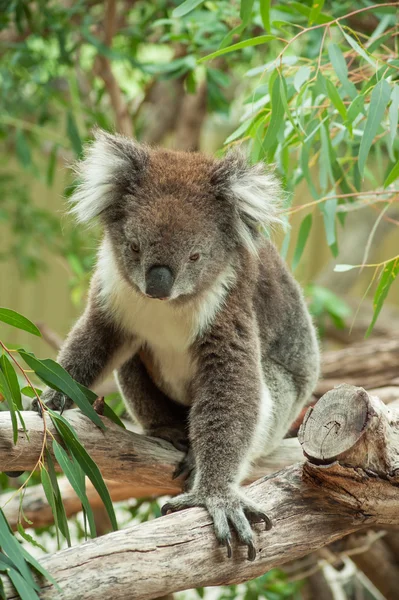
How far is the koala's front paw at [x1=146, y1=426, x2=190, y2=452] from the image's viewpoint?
9.27 feet

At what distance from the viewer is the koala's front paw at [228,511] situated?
1.97 metres

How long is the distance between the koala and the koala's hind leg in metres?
0.08

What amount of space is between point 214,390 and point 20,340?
6843 mm

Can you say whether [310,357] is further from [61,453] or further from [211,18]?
[211,18]

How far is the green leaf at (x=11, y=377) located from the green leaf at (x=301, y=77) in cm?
138

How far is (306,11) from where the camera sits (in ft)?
9.02

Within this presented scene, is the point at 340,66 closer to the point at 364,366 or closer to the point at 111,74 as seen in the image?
the point at 364,366

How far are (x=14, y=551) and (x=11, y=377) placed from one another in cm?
57

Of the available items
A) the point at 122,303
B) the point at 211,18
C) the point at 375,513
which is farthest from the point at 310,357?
the point at 211,18

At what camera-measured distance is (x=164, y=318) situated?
8.59 feet

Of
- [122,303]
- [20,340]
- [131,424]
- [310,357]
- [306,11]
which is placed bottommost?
[20,340]

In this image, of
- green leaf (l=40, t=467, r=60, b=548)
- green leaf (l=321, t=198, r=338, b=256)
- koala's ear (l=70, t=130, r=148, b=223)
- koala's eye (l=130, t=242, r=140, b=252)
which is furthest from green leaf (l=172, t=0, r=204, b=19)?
green leaf (l=40, t=467, r=60, b=548)

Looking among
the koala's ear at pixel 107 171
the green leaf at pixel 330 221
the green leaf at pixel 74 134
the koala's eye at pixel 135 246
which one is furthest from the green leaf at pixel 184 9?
the green leaf at pixel 74 134

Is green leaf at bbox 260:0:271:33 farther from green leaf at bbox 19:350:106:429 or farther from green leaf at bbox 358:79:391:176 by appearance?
green leaf at bbox 19:350:106:429
